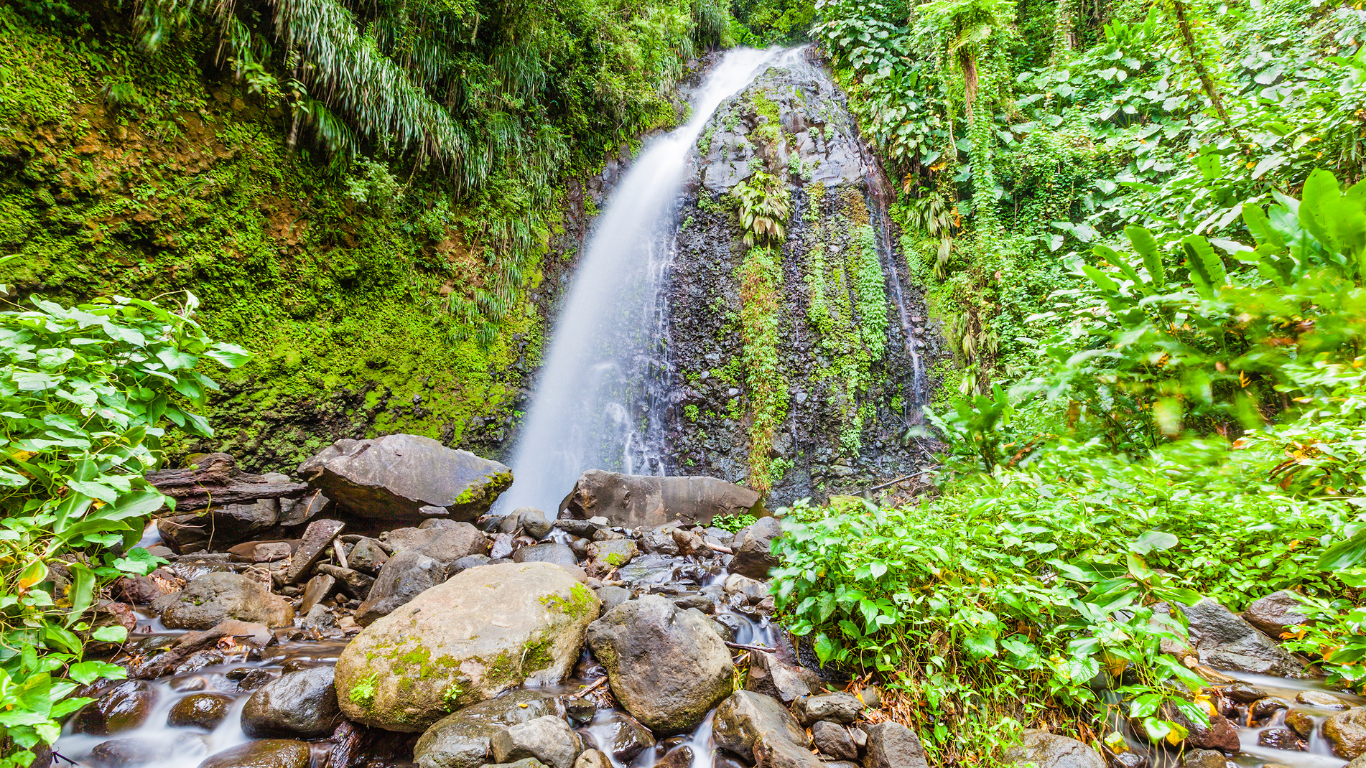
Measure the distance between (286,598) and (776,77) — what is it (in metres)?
11.9

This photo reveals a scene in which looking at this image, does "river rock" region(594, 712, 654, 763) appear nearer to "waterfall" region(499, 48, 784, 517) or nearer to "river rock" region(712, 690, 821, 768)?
"river rock" region(712, 690, 821, 768)

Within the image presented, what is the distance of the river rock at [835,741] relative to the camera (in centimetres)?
208

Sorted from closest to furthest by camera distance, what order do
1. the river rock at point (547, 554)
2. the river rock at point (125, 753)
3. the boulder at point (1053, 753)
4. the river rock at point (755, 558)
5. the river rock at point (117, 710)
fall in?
1. the boulder at point (1053, 753)
2. the river rock at point (125, 753)
3. the river rock at point (117, 710)
4. the river rock at point (755, 558)
5. the river rock at point (547, 554)

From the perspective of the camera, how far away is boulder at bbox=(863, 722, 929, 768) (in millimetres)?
1926

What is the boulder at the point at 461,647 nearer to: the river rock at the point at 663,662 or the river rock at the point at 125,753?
the river rock at the point at 663,662

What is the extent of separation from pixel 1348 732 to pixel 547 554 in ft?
14.9

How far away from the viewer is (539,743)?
2.07 meters

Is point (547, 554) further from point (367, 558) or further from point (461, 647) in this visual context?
point (461, 647)

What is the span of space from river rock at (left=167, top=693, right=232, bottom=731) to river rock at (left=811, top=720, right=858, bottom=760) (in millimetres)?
2898

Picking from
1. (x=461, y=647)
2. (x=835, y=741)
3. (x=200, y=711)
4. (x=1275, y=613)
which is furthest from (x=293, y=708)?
(x=1275, y=613)

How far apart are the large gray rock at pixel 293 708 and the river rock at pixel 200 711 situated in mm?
124

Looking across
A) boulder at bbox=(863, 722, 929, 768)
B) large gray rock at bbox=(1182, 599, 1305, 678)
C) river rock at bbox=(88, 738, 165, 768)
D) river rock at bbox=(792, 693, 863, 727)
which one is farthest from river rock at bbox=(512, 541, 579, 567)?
large gray rock at bbox=(1182, 599, 1305, 678)

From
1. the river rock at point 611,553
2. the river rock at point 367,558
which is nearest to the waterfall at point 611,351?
the river rock at point 611,553

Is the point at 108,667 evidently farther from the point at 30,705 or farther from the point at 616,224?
the point at 616,224
